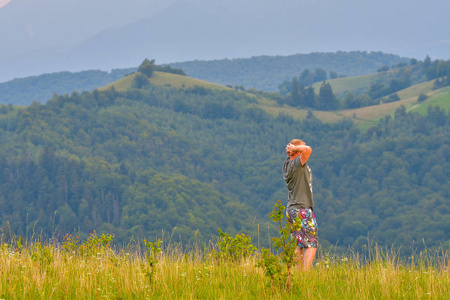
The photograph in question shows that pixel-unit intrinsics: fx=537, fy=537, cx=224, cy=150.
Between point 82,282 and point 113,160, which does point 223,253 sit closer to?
point 82,282

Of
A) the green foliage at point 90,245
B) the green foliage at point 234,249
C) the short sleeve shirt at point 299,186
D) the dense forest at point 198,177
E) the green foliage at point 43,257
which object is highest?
the short sleeve shirt at point 299,186

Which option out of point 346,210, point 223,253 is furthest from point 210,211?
point 223,253

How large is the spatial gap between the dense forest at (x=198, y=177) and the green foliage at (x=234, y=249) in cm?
8582

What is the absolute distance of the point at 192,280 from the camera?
5.90 meters

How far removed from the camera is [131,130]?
188 meters

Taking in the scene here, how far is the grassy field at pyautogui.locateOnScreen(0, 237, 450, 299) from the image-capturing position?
5.47 metres

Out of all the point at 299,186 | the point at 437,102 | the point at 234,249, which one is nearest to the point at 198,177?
the point at 437,102

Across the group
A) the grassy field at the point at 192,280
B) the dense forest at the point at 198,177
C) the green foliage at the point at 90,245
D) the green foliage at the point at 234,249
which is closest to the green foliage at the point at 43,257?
the grassy field at the point at 192,280

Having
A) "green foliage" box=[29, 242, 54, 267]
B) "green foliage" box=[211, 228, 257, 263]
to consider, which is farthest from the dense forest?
"green foliage" box=[29, 242, 54, 267]

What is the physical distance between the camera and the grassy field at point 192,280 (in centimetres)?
547

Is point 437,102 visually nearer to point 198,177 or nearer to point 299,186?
point 198,177

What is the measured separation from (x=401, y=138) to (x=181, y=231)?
87777mm

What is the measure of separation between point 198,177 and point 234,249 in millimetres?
165096

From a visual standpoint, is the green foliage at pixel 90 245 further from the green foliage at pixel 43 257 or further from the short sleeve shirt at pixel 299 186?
the short sleeve shirt at pixel 299 186
